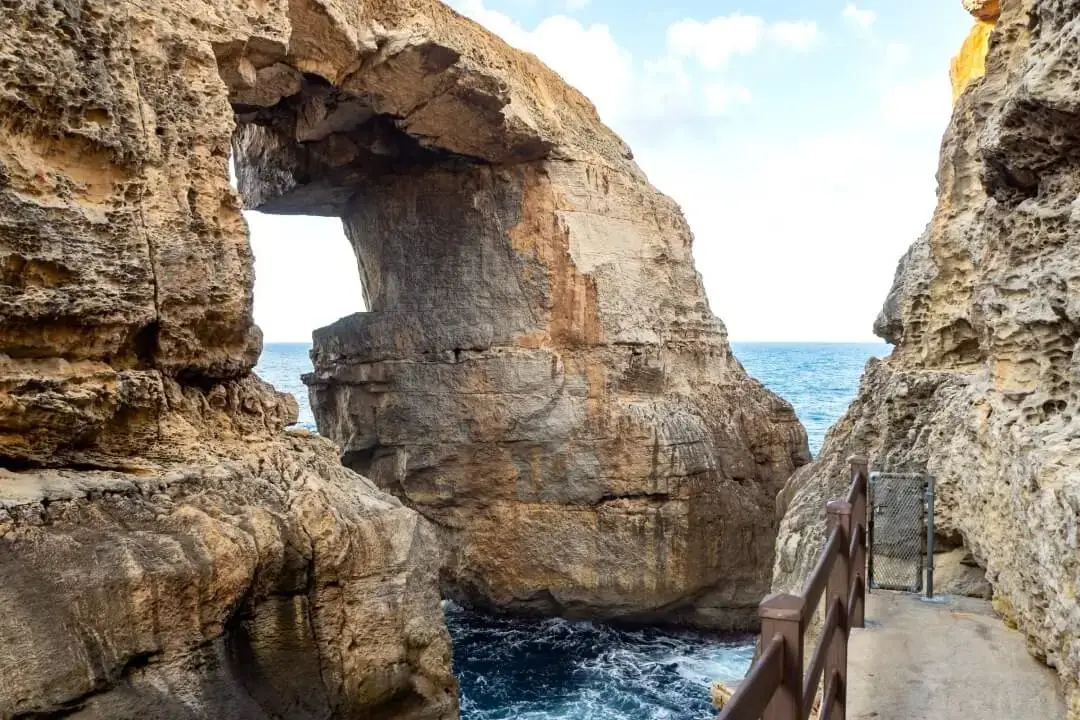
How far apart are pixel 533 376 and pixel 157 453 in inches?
308

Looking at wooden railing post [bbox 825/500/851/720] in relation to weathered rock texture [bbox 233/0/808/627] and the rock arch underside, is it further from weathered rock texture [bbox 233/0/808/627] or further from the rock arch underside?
weathered rock texture [bbox 233/0/808/627]

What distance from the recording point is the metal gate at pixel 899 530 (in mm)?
5719

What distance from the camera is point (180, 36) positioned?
7.31 meters

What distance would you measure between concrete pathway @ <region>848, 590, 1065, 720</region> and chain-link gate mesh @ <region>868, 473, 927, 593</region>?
1.55ft

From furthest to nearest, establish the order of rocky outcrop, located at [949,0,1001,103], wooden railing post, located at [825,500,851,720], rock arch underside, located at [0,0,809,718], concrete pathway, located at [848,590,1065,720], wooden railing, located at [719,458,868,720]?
rocky outcrop, located at [949,0,1001,103] → rock arch underside, located at [0,0,809,718] → concrete pathway, located at [848,590,1065,720] → wooden railing post, located at [825,500,851,720] → wooden railing, located at [719,458,868,720]

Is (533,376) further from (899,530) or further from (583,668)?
(899,530)

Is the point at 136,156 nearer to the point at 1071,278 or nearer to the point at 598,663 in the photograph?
the point at 1071,278

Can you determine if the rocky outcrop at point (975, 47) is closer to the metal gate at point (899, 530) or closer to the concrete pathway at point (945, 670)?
the metal gate at point (899, 530)

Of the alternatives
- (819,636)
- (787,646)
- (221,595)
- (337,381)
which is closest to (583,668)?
(337,381)

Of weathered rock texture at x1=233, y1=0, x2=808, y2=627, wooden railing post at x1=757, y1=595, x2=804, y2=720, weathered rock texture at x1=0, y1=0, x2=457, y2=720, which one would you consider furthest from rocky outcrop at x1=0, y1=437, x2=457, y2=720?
weathered rock texture at x1=233, y1=0, x2=808, y2=627

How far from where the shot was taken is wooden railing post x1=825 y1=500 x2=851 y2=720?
354 cm

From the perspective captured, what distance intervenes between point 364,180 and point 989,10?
31.4 ft

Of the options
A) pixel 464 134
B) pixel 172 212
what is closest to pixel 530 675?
pixel 464 134

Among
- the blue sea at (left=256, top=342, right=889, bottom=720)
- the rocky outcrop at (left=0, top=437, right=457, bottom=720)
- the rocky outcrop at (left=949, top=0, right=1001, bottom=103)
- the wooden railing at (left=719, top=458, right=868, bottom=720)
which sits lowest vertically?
the blue sea at (left=256, top=342, right=889, bottom=720)
